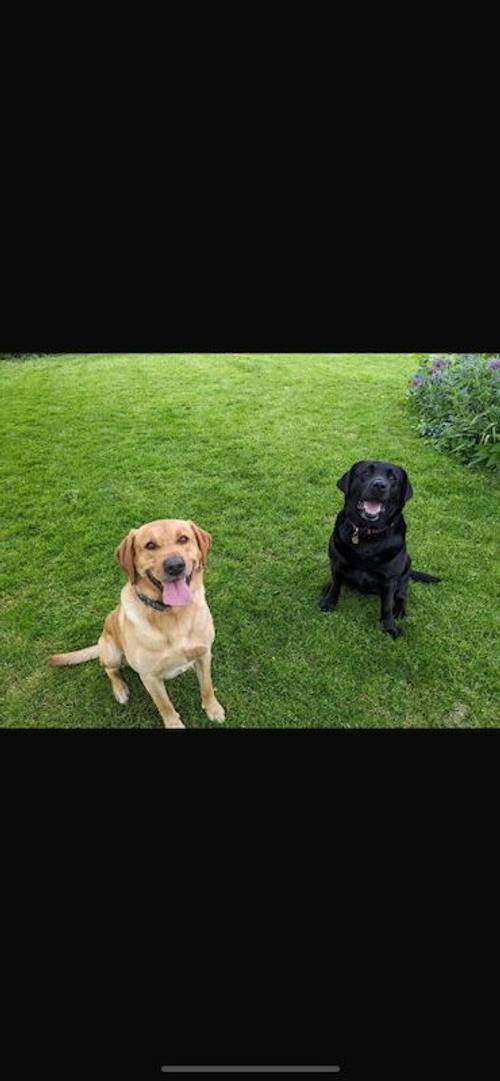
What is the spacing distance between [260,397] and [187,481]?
9.86 feet

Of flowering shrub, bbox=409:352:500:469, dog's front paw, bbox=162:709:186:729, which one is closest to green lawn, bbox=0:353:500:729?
dog's front paw, bbox=162:709:186:729

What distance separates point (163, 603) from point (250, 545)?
2.21m

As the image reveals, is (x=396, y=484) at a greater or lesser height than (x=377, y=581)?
greater

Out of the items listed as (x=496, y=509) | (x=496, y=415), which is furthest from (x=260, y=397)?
(x=496, y=509)

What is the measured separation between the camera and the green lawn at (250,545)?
151 inches

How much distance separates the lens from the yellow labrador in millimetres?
3018

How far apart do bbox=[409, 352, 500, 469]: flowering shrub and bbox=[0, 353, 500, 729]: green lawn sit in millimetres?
263

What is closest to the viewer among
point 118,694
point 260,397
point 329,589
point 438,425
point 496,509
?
point 118,694

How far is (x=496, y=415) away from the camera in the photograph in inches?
254

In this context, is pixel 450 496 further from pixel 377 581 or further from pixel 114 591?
pixel 114 591

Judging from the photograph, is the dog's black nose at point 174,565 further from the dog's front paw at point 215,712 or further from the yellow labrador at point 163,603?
the dog's front paw at point 215,712

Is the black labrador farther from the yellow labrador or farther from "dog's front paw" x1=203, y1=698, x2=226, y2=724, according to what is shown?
"dog's front paw" x1=203, y1=698, x2=226, y2=724

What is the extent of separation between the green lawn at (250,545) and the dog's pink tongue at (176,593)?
3.60ft

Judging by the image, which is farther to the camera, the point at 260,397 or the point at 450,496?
the point at 260,397
